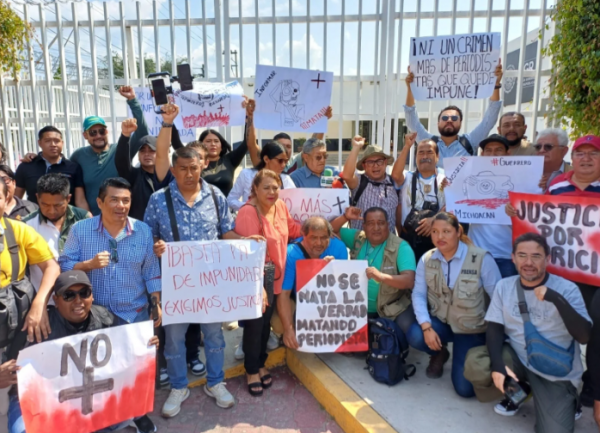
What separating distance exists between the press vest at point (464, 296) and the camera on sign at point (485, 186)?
0.61 meters

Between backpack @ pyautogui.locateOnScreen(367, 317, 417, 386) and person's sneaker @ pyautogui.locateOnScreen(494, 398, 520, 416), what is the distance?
27.7 inches

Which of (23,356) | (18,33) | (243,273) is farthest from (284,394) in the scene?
(18,33)

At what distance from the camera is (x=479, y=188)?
3.92m

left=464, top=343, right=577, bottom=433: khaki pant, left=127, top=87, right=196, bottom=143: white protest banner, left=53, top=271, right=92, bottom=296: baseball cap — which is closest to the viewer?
left=53, top=271, right=92, bottom=296: baseball cap

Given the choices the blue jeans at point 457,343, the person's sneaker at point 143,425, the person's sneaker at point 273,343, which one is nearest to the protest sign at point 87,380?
the person's sneaker at point 143,425

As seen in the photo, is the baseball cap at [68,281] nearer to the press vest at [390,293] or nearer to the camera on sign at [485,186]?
the press vest at [390,293]

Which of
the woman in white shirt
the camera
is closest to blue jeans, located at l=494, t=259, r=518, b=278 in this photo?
the woman in white shirt

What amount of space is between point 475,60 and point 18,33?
5891 millimetres

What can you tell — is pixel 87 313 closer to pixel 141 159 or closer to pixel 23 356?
pixel 23 356

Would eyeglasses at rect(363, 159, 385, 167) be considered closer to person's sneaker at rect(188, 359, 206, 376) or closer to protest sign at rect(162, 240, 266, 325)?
protest sign at rect(162, 240, 266, 325)

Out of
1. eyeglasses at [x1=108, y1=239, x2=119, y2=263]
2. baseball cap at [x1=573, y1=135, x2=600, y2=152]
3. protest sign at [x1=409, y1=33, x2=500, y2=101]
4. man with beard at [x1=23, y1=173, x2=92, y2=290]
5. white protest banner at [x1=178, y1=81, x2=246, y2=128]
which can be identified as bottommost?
eyeglasses at [x1=108, y1=239, x2=119, y2=263]

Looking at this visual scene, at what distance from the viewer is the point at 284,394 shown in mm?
3748

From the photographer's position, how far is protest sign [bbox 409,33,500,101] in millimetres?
4746

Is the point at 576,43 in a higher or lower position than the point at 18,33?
lower
